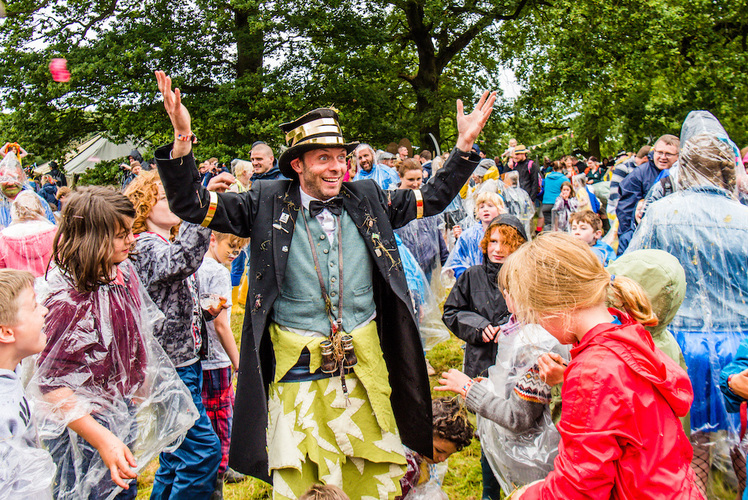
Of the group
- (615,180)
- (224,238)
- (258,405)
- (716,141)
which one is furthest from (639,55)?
(258,405)

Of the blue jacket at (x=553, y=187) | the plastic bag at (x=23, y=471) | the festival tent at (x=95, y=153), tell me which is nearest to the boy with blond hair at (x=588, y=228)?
the plastic bag at (x=23, y=471)

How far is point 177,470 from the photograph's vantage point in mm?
2742

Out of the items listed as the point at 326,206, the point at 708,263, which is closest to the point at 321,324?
the point at 326,206

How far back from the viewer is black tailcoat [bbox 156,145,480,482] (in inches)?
86.6

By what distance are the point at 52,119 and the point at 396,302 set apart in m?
13.9

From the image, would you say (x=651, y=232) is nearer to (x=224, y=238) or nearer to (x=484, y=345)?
(x=484, y=345)

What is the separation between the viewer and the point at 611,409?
1.44 metres

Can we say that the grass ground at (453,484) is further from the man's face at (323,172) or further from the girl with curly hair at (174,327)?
the man's face at (323,172)

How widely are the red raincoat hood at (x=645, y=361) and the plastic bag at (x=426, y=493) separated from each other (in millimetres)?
1506

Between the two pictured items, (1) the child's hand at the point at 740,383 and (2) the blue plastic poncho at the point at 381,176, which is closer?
(1) the child's hand at the point at 740,383

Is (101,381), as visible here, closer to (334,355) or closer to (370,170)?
(334,355)

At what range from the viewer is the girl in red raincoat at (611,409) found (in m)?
1.44

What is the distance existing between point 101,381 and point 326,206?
3.74ft

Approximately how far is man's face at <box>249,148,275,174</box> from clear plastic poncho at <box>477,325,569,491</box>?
4493 mm
